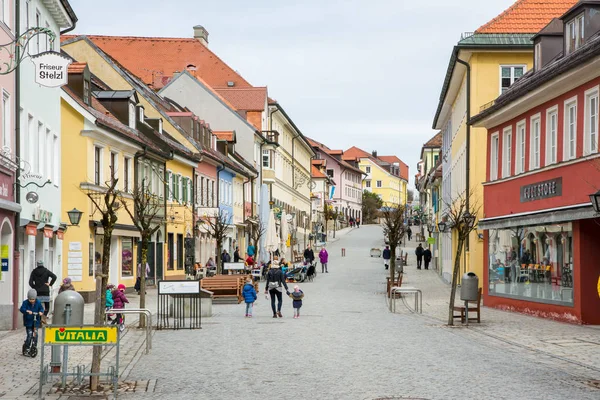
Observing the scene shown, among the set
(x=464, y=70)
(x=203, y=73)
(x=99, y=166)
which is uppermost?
(x=203, y=73)

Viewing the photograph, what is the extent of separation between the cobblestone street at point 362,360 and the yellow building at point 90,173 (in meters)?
6.35

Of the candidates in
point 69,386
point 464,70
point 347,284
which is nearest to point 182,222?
point 347,284

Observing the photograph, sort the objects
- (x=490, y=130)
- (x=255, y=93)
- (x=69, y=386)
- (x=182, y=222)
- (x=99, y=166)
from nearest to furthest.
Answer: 1. (x=69, y=386)
2. (x=490, y=130)
3. (x=99, y=166)
4. (x=182, y=222)
5. (x=255, y=93)

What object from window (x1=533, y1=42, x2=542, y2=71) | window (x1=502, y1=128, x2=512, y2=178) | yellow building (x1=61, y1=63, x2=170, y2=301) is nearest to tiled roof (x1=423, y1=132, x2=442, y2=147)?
yellow building (x1=61, y1=63, x2=170, y2=301)

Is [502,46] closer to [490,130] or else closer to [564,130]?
[490,130]

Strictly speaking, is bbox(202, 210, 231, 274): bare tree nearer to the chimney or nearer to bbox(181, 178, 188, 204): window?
bbox(181, 178, 188, 204): window

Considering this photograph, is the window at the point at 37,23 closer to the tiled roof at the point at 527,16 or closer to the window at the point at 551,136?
the window at the point at 551,136

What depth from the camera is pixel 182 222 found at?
48.0 meters

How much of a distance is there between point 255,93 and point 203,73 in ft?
24.6

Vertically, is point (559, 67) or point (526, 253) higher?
point (559, 67)

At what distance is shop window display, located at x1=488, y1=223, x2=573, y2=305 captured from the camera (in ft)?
82.6

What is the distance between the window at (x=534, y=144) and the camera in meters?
27.8

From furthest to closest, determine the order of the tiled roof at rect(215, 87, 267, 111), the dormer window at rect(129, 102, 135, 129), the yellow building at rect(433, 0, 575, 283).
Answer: the tiled roof at rect(215, 87, 267, 111)
the dormer window at rect(129, 102, 135, 129)
the yellow building at rect(433, 0, 575, 283)

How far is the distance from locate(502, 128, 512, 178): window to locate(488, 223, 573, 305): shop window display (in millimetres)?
1791
